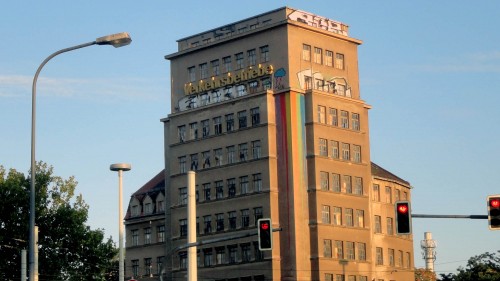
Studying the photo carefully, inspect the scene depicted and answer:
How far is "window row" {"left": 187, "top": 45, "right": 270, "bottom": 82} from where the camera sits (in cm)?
10731

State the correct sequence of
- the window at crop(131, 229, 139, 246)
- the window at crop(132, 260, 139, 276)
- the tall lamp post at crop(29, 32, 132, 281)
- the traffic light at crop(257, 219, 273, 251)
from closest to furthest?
the tall lamp post at crop(29, 32, 132, 281), the traffic light at crop(257, 219, 273, 251), the window at crop(132, 260, 139, 276), the window at crop(131, 229, 139, 246)

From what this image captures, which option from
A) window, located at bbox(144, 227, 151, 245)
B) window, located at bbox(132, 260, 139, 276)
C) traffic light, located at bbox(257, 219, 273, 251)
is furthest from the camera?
window, located at bbox(144, 227, 151, 245)

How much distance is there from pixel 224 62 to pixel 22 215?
23402 millimetres

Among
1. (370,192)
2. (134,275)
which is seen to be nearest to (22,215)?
(134,275)

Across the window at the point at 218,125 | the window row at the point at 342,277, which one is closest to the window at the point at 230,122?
the window at the point at 218,125

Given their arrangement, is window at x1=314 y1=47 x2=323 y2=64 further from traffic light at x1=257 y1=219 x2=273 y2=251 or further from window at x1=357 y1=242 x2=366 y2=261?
traffic light at x1=257 y1=219 x2=273 y2=251

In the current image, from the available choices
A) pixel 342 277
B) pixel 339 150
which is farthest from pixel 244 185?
pixel 342 277

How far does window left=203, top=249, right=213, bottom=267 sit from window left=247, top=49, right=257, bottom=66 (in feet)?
59.8

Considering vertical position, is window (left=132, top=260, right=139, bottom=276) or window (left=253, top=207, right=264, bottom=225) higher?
window (left=253, top=207, right=264, bottom=225)

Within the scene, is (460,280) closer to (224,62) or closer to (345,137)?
(345,137)

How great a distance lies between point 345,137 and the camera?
109 m

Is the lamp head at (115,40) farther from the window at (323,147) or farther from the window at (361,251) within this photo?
the window at (361,251)

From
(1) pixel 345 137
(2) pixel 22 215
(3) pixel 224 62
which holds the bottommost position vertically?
(2) pixel 22 215

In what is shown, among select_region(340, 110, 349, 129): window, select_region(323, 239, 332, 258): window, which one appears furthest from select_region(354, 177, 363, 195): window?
select_region(323, 239, 332, 258): window
